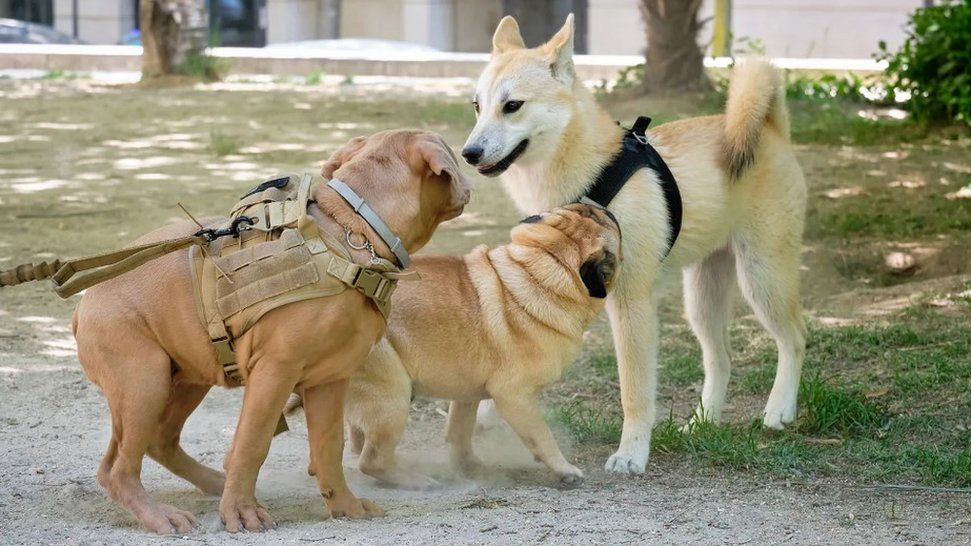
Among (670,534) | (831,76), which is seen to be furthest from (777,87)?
(831,76)

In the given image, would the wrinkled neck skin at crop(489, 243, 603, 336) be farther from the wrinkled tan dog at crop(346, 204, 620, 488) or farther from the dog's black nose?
the dog's black nose

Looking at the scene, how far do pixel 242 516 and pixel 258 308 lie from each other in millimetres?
721

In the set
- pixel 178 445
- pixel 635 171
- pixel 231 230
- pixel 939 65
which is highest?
pixel 939 65

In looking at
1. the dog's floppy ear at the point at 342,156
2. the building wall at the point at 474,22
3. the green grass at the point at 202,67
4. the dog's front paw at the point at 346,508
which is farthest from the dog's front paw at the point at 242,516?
the building wall at the point at 474,22

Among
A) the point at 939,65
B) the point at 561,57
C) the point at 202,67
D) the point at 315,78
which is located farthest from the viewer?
the point at 315,78

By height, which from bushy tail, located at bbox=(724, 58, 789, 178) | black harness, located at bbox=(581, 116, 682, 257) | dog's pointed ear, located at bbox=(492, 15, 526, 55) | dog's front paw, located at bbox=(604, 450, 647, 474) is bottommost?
dog's front paw, located at bbox=(604, 450, 647, 474)

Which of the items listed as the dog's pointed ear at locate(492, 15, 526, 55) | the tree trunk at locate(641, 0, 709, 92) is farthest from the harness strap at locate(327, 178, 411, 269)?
the tree trunk at locate(641, 0, 709, 92)

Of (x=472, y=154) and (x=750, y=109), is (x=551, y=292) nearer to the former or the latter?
(x=472, y=154)

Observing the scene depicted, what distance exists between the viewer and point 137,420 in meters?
4.01

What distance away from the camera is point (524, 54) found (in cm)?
548

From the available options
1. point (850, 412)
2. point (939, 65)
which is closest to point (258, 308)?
point (850, 412)

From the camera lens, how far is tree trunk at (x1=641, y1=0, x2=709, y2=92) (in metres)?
14.3

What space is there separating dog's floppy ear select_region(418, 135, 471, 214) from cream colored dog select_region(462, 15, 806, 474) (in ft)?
3.01

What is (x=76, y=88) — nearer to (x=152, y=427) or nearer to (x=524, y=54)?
(x=524, y=54)
